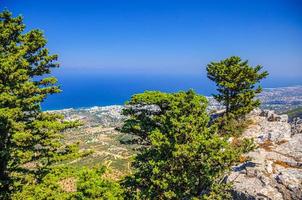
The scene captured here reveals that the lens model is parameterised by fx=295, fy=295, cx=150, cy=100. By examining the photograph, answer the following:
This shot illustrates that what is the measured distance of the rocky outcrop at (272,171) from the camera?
20.1 metres

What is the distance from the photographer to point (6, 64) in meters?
20.8

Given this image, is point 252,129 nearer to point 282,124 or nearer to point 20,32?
point 282,124

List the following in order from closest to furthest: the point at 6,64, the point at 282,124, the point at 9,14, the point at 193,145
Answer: the point at 193,145, the point at 6,64, the point at 9,14, the point at 282,124

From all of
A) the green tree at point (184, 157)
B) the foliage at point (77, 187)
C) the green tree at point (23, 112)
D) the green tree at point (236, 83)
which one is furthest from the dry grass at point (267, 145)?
the green tree at point (23, 112)

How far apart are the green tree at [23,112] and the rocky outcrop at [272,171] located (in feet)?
45.9

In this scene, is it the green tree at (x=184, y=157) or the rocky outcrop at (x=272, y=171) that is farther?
the rocky outcrop at (x=272, y=171)

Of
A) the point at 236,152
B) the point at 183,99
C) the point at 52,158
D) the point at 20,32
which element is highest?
the point at 20,32

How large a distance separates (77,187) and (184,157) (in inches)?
281

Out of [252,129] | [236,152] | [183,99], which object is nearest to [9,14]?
[183,99]

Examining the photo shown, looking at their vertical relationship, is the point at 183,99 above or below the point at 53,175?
above

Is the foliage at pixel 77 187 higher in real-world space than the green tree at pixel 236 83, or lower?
lower

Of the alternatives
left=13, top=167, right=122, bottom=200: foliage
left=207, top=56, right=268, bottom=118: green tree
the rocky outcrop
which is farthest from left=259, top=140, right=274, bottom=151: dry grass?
left=13, top=167, right=122, bottom=200: foliage

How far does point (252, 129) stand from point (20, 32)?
28.3 m

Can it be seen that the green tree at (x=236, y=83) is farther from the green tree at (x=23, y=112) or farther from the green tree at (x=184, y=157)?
the green tree at (x=23, y=112)
